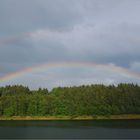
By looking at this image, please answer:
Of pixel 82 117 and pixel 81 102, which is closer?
pixel 82 117

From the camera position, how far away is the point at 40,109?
163m

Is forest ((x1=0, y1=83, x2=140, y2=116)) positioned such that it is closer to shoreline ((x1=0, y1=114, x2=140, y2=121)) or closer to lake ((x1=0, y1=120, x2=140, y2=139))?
shoreline ((x1=0, y1=114, x2=140, y2=121))

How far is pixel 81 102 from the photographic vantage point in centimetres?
16112

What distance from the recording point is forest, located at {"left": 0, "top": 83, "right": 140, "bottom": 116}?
511 feet

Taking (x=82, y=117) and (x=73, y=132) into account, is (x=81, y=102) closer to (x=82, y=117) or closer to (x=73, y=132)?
(x=82, y=117)

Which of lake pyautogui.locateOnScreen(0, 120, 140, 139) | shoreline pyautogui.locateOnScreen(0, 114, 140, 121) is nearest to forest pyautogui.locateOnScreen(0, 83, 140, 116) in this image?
shoreline pyautogui.locateOnScreen(0, 114, 140, 121)

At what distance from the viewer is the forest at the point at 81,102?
15562cm

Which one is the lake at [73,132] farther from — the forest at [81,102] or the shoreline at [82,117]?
the forest at [81,102]

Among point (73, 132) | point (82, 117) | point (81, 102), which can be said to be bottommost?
point (73, 132)

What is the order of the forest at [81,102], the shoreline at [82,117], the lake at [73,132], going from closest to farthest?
the lake at [73,132] < the shoreline at [82,117] < the forest at [81,102]

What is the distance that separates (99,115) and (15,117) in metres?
46.0

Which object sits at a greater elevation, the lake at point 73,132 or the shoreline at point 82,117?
the shoreline at point 82,117

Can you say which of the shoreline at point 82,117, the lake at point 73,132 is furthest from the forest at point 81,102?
the lake at point 73,132

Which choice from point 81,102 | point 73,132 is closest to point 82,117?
point 81,102
